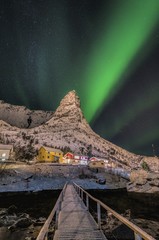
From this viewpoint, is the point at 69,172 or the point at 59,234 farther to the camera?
the point at 69,172

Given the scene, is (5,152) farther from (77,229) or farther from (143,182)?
(77,229)

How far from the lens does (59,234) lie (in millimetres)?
7020

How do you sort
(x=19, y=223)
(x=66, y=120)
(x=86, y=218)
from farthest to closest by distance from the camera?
(x=66, y=120) < (x=19, y=223) < (x=86, y=218)

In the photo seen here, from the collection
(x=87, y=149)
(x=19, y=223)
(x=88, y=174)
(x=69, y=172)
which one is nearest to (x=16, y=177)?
(x=69, y=172)

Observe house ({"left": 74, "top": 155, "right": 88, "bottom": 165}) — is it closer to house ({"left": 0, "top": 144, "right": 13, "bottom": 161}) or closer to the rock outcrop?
house ({"left": 0, "top": 144, "right": 13, "bottom": 161})

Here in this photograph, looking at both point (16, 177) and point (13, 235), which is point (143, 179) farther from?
point (13, 235)

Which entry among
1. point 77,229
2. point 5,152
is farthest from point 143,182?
point 5,152

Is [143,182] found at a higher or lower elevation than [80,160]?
lower

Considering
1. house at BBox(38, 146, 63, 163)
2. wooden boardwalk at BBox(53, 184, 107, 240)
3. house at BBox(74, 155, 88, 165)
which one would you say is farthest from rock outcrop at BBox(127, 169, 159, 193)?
house at BBox(38, 146, 63, 163)

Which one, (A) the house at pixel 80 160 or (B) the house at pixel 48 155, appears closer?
(B) the house at pixel 48 155

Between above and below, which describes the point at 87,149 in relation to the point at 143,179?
above

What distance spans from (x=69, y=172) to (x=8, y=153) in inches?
1125

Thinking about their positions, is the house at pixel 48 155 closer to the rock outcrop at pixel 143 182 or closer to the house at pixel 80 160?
the house at pixel 80 160

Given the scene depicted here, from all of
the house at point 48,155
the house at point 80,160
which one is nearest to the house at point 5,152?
the house at point 48,155
